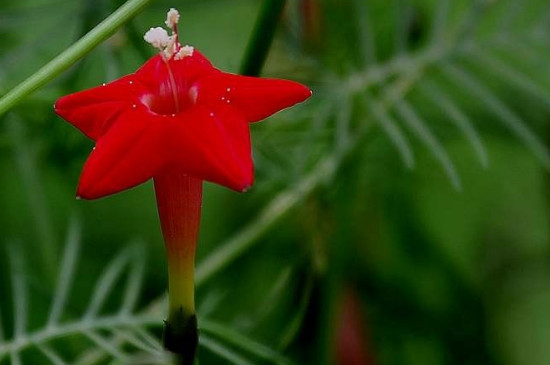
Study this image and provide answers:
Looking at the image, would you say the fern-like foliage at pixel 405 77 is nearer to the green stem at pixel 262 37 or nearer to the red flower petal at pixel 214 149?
the green stem at pixel 262 37

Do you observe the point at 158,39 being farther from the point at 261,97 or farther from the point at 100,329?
the point at 100,329

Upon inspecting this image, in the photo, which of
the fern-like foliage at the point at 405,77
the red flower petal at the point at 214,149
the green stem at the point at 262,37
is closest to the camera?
the red flower petal at the point at 214,149

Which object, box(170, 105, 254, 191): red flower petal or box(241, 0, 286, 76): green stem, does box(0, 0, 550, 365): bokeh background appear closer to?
box(241, 0, 286, 76): green stem

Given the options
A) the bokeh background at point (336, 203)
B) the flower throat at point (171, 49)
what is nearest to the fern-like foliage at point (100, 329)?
the bokeh background at point (336, 203)

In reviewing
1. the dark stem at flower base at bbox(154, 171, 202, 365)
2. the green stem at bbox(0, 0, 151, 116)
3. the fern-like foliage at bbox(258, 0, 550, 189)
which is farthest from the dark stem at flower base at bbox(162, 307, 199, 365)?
the fern-like foliage at bbox(258, 0, 550, 189)

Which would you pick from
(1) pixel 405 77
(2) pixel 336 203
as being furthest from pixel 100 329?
(1) pixel 405 77
